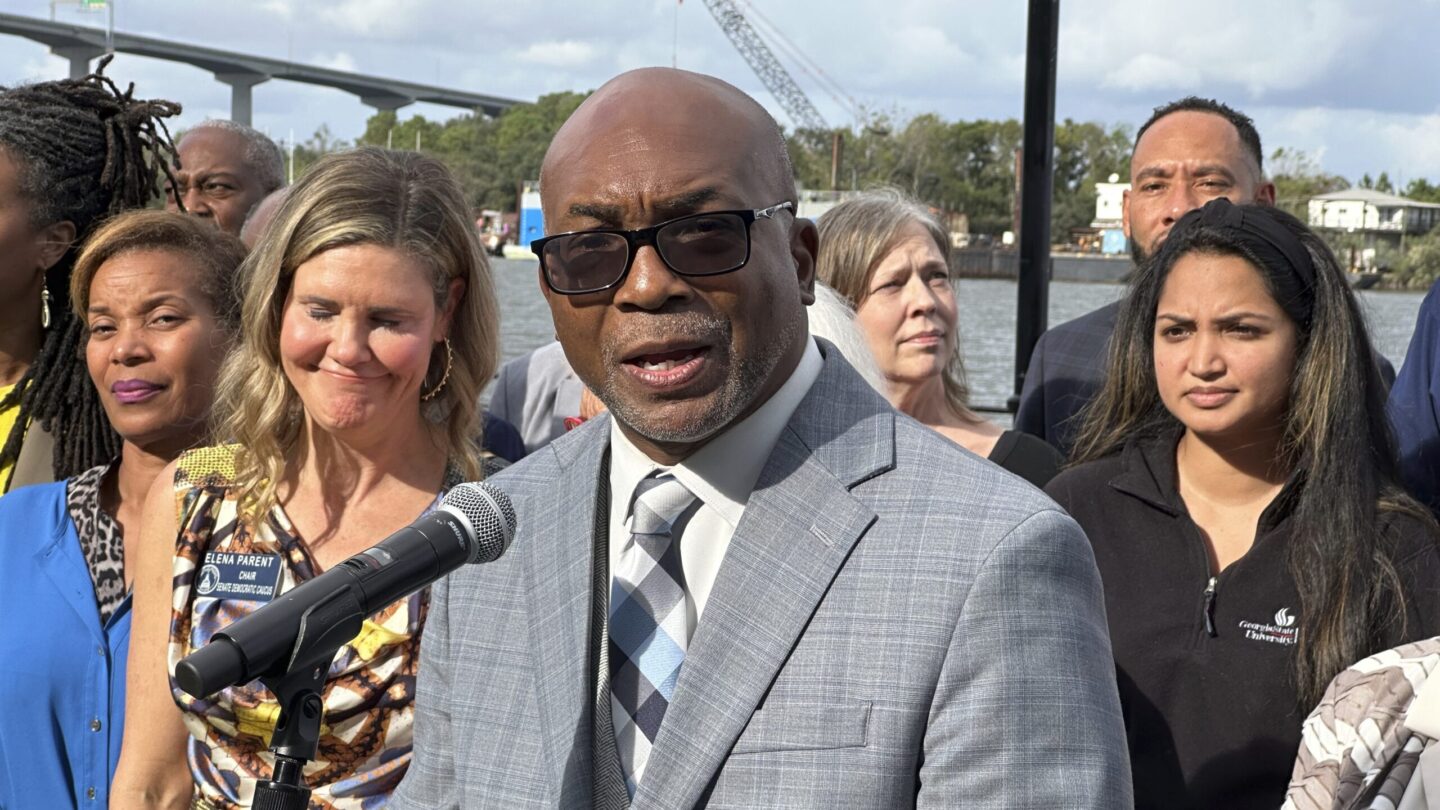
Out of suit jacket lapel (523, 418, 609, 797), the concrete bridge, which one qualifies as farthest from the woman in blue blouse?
the concrete bridge

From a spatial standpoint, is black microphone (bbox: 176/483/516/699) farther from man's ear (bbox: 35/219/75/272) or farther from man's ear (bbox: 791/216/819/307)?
man's ear (bbox: 35/219/75/272)

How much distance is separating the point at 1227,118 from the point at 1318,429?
2.02m

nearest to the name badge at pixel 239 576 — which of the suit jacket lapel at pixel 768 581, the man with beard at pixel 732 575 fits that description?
the man with beard at pixel 732 575

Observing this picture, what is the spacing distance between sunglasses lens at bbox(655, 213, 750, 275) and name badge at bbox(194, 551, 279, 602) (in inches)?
61.5

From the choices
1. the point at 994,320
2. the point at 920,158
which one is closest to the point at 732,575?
the point at 994,320

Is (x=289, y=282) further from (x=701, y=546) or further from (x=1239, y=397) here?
(x=1239, y=397)

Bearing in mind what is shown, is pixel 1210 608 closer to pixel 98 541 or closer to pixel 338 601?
pixel 338 601

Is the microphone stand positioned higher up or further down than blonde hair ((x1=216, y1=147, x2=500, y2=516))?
further down

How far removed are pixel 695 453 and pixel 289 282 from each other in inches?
62.9

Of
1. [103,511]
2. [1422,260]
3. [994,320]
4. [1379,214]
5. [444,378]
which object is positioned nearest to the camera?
[444,378]

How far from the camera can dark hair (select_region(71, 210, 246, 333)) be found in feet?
12.2

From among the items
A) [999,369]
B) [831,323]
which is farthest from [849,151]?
[831,323]

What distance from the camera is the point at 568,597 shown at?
213 cm

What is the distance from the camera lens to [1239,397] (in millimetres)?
3342
